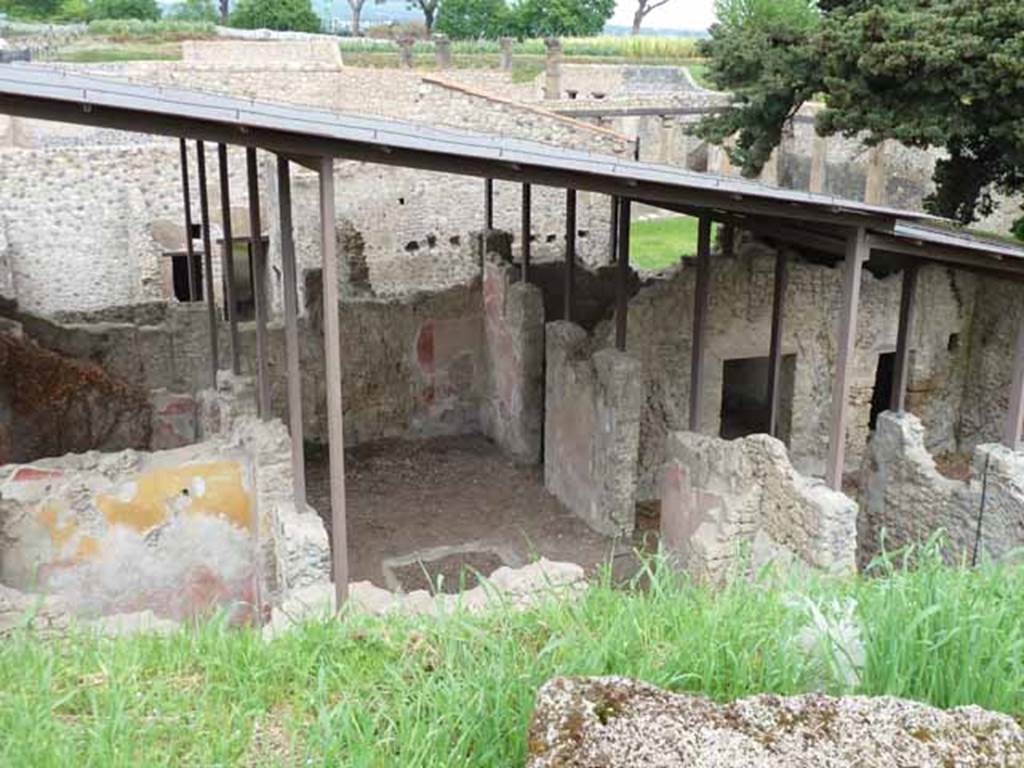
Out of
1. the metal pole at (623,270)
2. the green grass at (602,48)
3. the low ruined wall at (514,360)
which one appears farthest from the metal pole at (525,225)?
the green grass at (602,48)

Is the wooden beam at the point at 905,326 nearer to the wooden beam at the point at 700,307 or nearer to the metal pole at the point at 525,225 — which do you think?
the wooden beam at the point at 700,307

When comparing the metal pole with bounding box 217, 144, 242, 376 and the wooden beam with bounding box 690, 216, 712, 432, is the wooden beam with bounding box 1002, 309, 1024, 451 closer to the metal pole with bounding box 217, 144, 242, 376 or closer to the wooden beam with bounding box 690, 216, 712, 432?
the wooden beam with bounding box 690, 216, 712, 432

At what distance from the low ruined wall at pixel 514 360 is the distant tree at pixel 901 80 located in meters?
4.82

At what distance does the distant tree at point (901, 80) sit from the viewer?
12.6 meters

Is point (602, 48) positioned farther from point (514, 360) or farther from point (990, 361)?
point (514, 360)

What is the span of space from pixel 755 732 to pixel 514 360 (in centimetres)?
1059

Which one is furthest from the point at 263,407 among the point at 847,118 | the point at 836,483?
the point at 847,118

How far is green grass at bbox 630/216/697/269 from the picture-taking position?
79.0 ft

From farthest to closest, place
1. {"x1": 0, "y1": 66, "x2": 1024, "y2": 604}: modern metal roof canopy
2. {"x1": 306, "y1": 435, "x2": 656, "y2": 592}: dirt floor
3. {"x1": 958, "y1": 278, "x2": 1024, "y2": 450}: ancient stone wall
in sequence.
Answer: {"x1": 958, "y1": 278, "x2": 1024, "y2": 450}: ancient stone wall → {"x1": 306, "y1": 435, "x2": 656, "y2": 592}: dirt floor → {"x1": 0, "y1": 66, "x2": 1024, "y2": 604}: modern metal roof canopy

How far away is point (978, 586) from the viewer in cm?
376

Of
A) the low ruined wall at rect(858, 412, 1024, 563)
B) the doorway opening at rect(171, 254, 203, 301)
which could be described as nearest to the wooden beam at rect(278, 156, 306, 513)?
the low ruined wall at rect(858, 412, 1024, 563)

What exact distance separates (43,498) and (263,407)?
73.6 inches

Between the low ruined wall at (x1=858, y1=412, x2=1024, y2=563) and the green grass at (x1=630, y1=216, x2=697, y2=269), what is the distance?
499 inches

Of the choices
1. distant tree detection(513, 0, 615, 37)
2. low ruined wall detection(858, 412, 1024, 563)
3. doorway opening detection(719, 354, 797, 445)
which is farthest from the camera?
distant tree detection(513, 0, 615, 37)
